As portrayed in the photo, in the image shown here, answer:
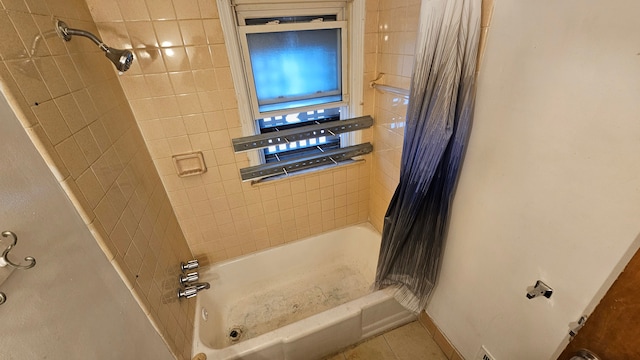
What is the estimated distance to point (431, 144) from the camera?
100 cm

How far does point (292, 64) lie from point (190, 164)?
0.81 meters

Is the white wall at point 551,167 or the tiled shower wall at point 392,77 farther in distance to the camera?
the tiled shower wall at point 392,77

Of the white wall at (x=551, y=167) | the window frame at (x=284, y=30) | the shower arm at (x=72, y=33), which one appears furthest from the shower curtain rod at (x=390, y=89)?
the shower arm at (x=72, y=33)

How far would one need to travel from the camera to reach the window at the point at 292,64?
4.14 feet

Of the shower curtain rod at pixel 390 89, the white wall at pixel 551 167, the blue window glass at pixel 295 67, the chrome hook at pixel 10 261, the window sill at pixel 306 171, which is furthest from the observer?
the window sill at pixel 306 171

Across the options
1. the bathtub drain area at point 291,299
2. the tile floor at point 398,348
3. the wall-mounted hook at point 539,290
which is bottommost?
the tile floor at point 398,348

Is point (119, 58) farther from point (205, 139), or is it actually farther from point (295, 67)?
point (295, 67)

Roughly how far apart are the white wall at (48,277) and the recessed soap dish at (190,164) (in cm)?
70

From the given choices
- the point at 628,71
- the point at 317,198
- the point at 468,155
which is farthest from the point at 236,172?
the point at 628,71

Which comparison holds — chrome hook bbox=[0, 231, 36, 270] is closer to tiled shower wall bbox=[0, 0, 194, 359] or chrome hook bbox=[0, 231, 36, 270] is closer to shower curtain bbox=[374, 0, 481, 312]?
tiled shower wall bbox=[0, 0, 194, 359]

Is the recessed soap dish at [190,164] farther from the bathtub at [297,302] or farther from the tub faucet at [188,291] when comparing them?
the bathtub at [297,302]

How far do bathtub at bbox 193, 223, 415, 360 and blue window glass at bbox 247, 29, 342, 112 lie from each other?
1024 millimetres

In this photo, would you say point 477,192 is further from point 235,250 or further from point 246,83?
point 235,250

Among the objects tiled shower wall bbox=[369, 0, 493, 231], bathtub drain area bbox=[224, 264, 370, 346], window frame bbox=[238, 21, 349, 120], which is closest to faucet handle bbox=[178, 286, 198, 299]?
bathtub drain area bbox=[224, 264, 370, 346]
